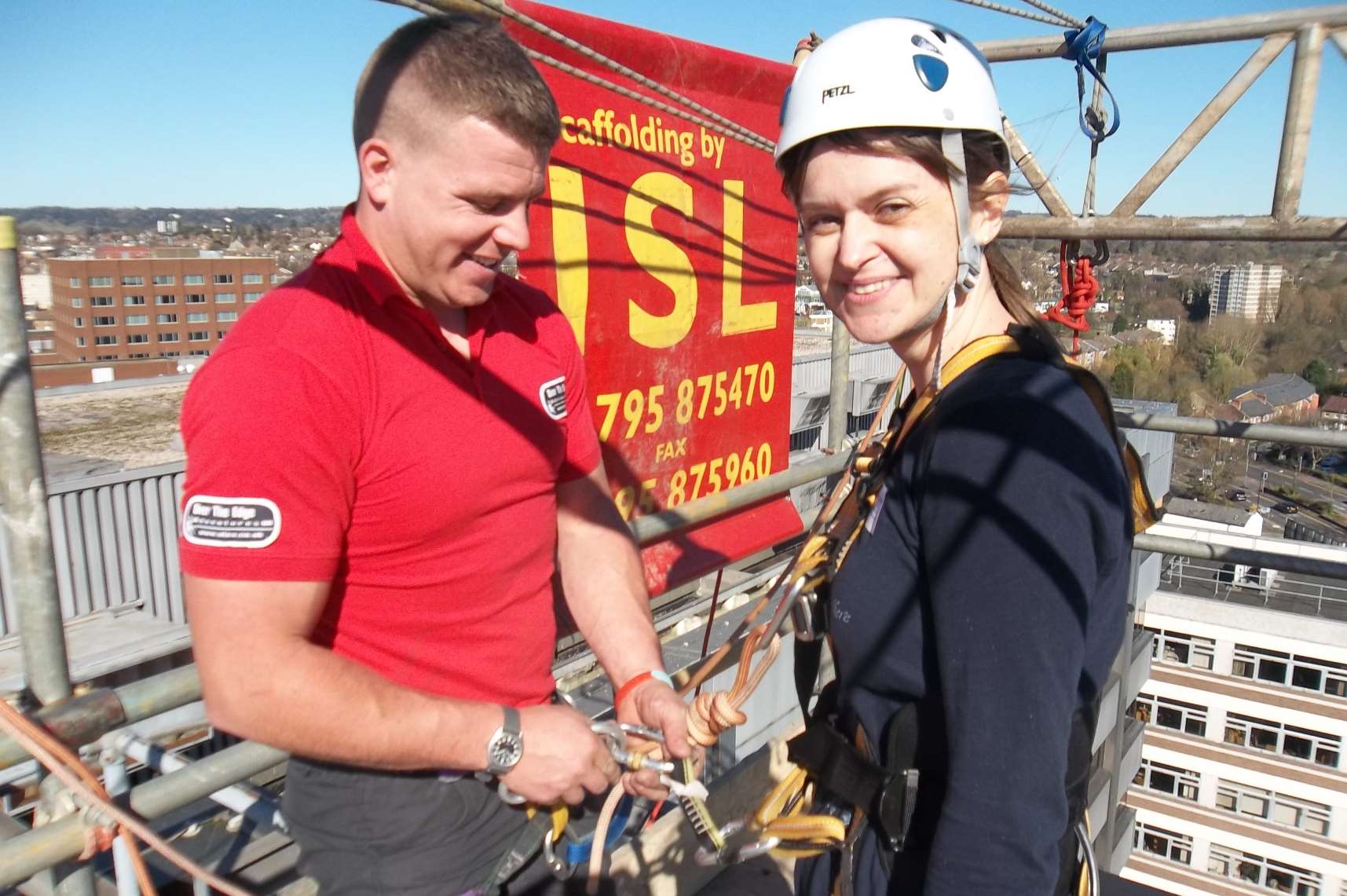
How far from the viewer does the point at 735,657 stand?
8.61ft

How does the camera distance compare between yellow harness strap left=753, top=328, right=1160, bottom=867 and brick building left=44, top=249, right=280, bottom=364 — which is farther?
brick building left=44, top=249, right=280, bottom=364

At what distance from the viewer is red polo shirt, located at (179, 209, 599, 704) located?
1.41 metres

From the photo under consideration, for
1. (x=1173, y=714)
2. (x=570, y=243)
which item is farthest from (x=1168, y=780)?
(x=570, y=243)

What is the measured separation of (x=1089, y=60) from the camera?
3602mm

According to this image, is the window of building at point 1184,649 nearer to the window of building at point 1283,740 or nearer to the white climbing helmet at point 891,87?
the window of building at point 1283,740

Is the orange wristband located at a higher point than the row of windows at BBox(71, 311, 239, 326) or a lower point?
higher

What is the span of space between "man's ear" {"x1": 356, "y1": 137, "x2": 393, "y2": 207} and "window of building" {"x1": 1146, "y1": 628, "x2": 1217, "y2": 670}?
12295 millimetres

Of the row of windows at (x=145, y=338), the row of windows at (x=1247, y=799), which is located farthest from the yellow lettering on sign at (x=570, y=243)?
the row of windows at (x=145, y=338)

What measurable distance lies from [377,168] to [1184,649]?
Result: 13423mm

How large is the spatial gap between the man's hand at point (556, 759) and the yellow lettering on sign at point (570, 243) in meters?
1.36

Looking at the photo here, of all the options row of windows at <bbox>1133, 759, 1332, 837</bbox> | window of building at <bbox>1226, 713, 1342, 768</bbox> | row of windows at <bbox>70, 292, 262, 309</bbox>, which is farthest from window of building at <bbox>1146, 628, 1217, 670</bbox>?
row of windows at <bbox>70, 292, 262, 309</bbox>

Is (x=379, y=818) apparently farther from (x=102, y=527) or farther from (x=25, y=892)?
(x=102, y=527)

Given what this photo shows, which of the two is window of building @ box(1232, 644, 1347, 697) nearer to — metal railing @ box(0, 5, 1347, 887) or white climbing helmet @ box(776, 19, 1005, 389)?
metal railing @ box(0, 5, 1347, 887)

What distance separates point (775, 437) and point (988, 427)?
8.88 ft
